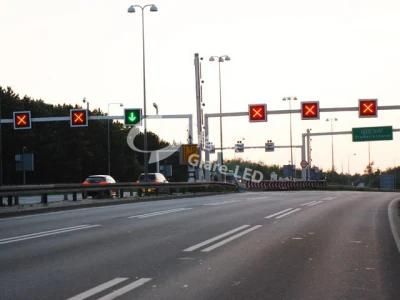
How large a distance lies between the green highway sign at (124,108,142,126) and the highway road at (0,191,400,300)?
20.6m

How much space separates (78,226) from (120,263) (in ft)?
22.8

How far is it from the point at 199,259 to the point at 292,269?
1.66m

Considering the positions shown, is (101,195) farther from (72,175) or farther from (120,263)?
(72,175)

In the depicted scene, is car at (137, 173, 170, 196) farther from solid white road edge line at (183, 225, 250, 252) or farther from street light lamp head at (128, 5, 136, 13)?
solid white road edge line at (183, 225, 250, 252)

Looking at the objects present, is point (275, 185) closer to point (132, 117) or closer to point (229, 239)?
point (132, 117)

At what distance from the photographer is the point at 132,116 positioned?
129ft

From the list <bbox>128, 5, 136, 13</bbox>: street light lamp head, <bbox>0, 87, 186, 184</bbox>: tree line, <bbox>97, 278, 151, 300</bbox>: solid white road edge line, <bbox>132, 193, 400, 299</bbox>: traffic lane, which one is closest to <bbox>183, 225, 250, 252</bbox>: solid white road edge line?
<bbox>132, 193, 400, 299</bbox>: traffic lane

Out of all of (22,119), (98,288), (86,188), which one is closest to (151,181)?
(22,119)

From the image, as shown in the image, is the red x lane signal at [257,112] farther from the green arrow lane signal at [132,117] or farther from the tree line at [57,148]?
the tree line at [57,148]

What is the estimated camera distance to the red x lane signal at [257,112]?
1539 inches

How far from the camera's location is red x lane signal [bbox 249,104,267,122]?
39094mm

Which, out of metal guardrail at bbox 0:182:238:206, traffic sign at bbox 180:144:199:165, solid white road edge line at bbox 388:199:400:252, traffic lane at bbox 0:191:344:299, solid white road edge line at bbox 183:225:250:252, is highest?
traffic sign at bbox 180:144:199:165

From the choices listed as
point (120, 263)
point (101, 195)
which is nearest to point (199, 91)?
point (101, 195)

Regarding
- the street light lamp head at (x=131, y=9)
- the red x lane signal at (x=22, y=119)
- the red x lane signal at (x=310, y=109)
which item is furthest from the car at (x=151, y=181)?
the street light lamp head at (x=131, y=9)
